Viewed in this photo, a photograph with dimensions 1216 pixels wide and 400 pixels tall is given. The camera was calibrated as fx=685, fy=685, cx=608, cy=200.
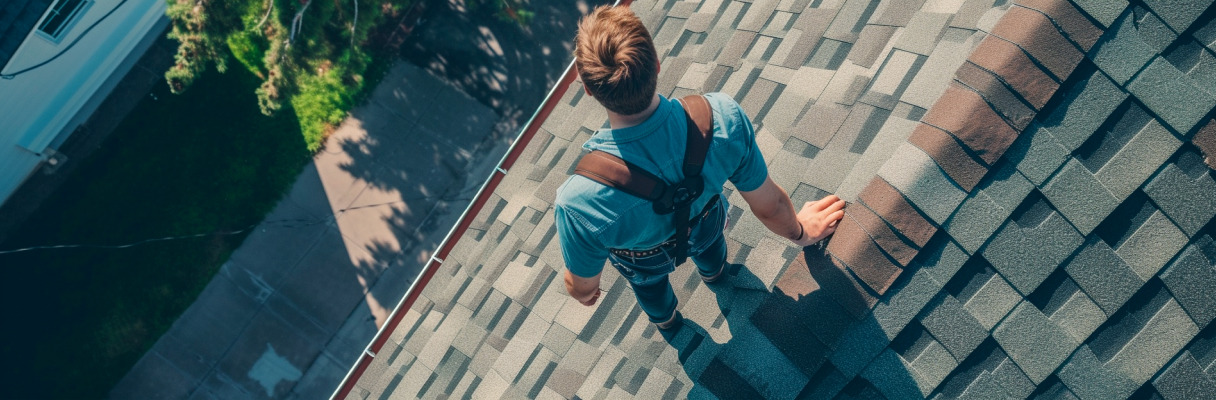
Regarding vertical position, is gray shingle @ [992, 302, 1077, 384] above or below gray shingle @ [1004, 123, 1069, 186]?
below

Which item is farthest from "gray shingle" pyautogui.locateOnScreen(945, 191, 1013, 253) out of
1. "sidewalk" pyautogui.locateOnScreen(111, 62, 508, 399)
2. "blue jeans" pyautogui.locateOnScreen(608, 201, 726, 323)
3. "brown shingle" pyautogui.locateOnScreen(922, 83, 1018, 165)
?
"sidewalk" pyautogui.locateOnScreen(111, 62, 508, 399)

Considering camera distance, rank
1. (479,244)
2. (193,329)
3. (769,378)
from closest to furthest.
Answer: (769,378), (479,244), (193,329)

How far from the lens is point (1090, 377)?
2.79 metres

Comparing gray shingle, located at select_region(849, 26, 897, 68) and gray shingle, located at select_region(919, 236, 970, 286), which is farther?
gray shingle, located at select_region(849, 26, 897, 68)

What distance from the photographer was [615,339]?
12.2 feet

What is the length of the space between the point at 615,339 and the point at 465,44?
6.45 meters

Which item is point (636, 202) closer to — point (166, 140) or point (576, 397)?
point (576, 397)

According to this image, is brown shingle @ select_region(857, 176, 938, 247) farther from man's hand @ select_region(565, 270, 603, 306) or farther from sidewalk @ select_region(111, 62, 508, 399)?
sidewalk @ select_region(111, 62, 508, 399)

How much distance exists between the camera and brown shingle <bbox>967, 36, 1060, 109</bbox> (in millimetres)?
2754

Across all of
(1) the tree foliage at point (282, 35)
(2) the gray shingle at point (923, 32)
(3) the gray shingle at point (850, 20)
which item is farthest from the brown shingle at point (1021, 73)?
(1) the tree foliage at point (282, 35)

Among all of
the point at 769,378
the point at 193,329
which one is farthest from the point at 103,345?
the point at 769,378

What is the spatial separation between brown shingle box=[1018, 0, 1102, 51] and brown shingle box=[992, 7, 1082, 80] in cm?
3

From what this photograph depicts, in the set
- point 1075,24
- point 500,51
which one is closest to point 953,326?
point 1075,24

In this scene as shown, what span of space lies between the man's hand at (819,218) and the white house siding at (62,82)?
30.1 ft
